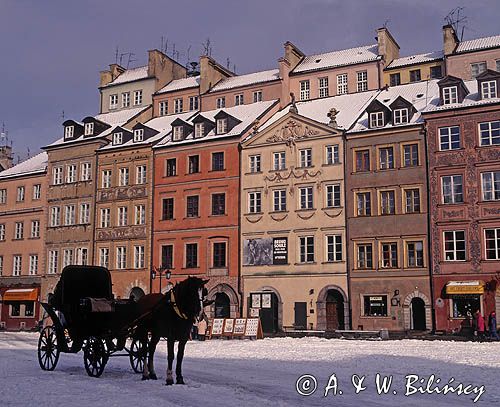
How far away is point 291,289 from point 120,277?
13.5 meters

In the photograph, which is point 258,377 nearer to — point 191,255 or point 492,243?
point 492,243

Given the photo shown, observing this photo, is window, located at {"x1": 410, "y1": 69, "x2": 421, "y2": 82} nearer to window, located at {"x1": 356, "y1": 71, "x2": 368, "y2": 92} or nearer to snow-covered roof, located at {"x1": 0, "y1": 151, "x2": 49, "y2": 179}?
window, located at {"x1": 356, "y1": 71, "x2": 368, "y2": 92}

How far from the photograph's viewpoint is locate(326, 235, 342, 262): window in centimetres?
4062

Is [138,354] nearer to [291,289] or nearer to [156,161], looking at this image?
[291,289]

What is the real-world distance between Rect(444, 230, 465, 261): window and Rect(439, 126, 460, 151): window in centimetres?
484

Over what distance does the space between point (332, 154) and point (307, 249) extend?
606 cm

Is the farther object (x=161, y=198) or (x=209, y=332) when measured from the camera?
(x=161, y=198)

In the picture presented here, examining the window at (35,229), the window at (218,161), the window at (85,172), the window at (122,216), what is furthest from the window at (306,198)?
the window at (35,229)

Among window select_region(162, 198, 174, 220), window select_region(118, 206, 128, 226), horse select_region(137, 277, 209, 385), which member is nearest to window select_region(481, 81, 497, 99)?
window select_region(162, 198, 174, 220)

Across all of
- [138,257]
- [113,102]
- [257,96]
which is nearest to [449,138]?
[257,96]

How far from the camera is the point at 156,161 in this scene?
159ft

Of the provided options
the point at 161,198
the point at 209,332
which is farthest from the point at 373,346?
the point at 161,198

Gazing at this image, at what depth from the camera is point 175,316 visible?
13914 millimetres

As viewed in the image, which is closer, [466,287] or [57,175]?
[466,287]
